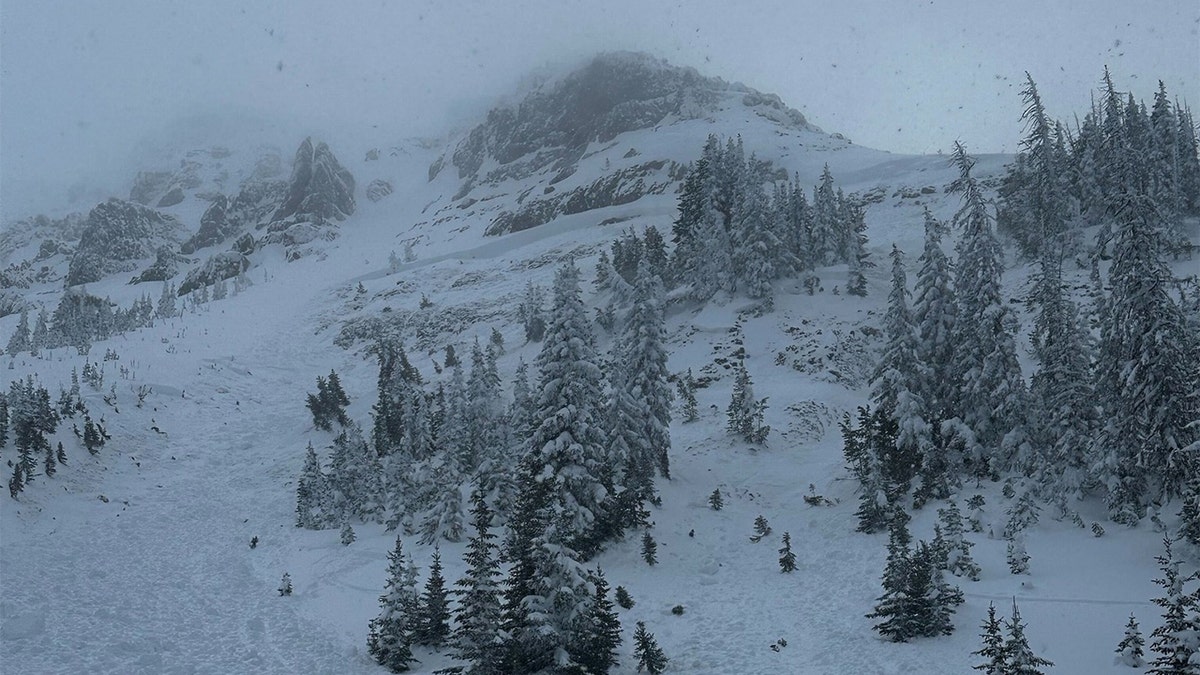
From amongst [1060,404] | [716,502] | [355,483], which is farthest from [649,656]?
[355,483]

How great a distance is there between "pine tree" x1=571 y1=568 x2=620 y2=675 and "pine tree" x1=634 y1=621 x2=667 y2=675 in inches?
27.4

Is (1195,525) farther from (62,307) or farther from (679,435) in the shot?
(62,307)

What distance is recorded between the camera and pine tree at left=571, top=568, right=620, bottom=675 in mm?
20078

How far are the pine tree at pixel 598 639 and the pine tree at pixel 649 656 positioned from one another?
70 centimetres

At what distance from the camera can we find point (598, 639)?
20422 mm

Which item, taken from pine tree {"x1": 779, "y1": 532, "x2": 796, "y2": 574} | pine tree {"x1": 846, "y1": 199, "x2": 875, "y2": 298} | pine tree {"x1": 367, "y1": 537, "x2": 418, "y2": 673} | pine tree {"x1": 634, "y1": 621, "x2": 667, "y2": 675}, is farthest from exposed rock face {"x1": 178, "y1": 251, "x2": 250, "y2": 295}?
pine tree {"x1": 634, "y1": 621, "x2": 667, "y2": 675}

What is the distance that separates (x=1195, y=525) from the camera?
1925 cm

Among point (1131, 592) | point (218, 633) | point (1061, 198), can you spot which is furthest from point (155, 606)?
point (1061, 198)

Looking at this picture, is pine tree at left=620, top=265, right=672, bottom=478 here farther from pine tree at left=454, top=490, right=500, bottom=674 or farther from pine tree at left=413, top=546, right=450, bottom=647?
pine tree at left=454, top=490, right=500, bottom=674

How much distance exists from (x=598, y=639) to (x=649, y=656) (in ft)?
5.22

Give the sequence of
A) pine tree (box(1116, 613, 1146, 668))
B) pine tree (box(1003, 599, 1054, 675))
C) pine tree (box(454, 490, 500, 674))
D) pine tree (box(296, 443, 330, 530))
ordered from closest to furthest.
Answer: pine tree (box(1003, 599, 1054, 675)) → pine tree (box(1116, 613, 1146, 668)) → pine tree (box(454, 490, 500, 674)) → pine tree (box(296, 443, 330, 530))

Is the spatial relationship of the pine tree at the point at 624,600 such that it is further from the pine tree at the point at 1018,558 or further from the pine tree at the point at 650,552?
the pine tree at the point at 1018,558

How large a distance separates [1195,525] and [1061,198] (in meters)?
48.5

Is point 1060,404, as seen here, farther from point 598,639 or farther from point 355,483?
point 355,483
